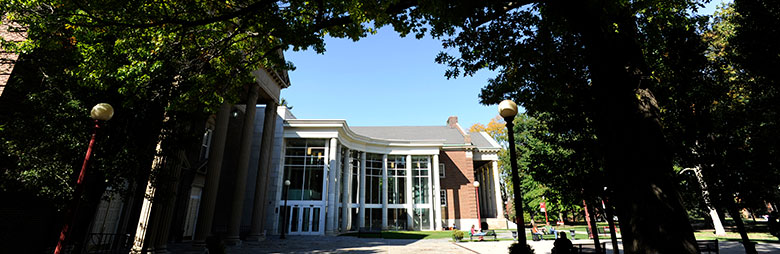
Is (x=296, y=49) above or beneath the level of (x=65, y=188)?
above

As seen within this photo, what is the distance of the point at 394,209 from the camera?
3055cm

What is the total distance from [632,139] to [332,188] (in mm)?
22586

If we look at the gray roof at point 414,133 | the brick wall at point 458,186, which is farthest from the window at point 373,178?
the gray roof at point 414,133

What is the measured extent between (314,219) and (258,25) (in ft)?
65.6

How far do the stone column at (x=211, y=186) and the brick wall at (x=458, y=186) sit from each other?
2361cm

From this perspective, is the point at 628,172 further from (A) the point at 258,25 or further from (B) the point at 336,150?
(B) the point at 336,150

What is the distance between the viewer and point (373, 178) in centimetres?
3103

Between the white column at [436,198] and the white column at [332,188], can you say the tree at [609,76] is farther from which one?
the white column at [436,198]

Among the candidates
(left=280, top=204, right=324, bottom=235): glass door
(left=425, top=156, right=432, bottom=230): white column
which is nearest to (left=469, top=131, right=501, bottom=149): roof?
→ (left=425, top=156, right=432, bottom=230): white column

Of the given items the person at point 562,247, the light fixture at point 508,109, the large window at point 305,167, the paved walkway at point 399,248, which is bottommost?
the paved walkway at point 399,248

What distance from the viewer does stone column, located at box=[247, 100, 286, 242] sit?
18.3 meters

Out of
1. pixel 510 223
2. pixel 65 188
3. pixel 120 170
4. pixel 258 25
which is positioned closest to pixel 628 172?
pixel 258 25

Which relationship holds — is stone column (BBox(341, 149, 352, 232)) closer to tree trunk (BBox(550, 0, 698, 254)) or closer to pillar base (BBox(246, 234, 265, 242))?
pillar base (BBox(246, 234, 265, 242))

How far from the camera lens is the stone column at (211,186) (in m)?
13.7
